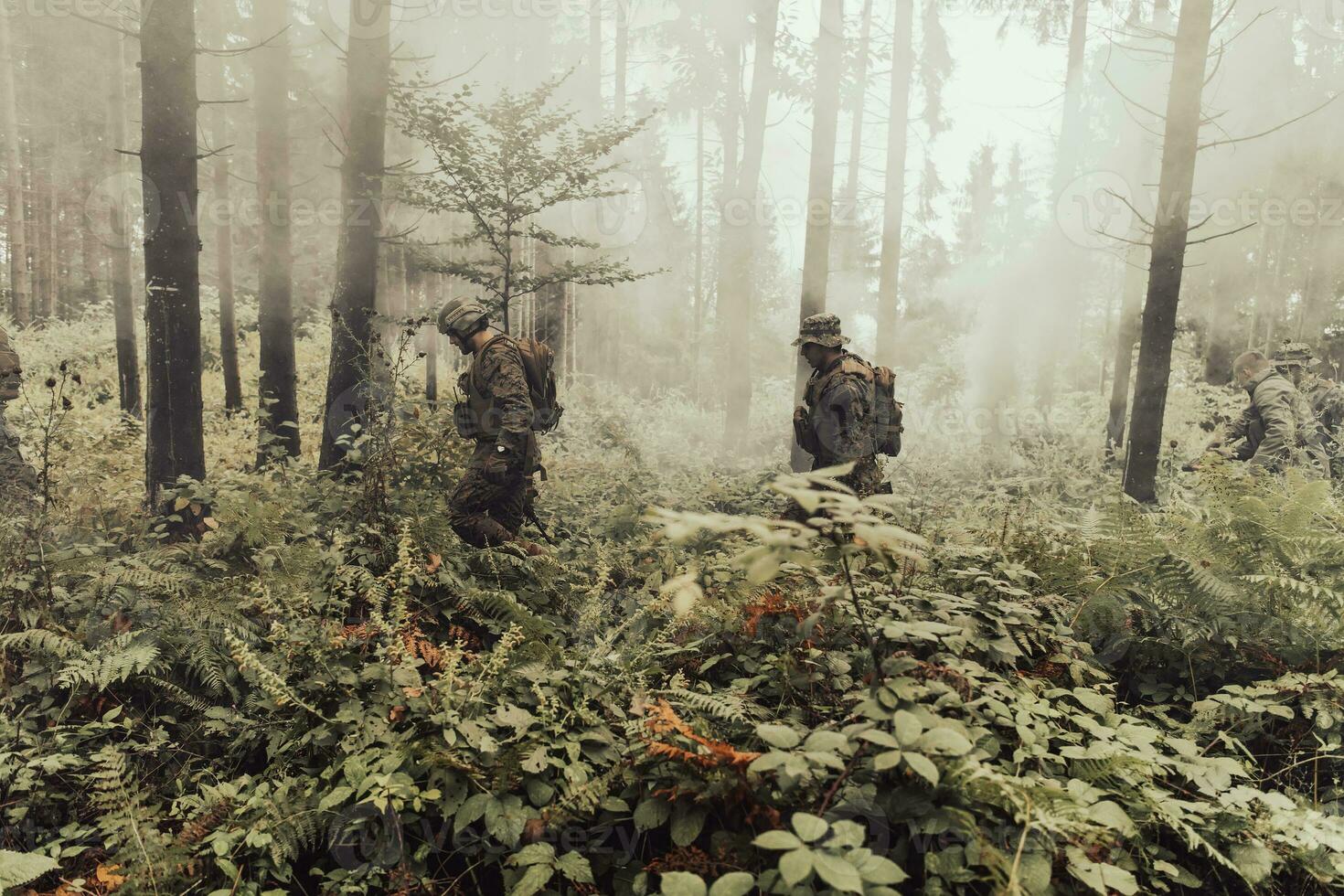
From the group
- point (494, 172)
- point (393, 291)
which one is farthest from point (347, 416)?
point (393, 291)

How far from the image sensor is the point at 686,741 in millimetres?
2322

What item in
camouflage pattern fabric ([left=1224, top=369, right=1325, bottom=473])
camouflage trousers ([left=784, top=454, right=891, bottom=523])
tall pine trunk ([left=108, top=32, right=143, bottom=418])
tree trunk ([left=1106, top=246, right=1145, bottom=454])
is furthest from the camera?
→ tree trunk ([left=1106, top=246, right=1145, bottom=454])

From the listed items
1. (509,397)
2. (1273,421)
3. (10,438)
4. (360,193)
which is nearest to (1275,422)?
(1273,421)

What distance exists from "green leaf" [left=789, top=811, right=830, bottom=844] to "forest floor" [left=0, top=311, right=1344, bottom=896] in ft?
0.06

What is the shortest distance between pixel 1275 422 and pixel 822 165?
7.46 m

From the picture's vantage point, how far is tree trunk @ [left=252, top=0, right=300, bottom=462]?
981 cm

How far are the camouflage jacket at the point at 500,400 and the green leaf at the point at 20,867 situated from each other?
11.3 ft

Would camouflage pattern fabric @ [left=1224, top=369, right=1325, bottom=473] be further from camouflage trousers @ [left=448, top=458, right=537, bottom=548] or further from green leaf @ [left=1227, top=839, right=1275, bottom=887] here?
camouflage trousers @ [left=448, top=458, right=537, bottom=548]

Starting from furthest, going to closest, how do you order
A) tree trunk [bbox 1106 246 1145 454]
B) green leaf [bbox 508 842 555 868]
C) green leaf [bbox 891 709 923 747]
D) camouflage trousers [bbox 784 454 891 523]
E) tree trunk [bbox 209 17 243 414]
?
tree trunk [bbox 1106 246 1145 454], tree trunk [bbox 209 17 243 414], camouflage trousers [bbox 784 454 891 523], green leaf [bbox 508 842 555 868], green leaf [bbox 891 709 923 747]

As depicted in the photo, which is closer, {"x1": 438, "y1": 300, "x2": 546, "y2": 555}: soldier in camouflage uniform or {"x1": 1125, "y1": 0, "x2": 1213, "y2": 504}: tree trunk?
{"x1": 438, "y1": 300, "x2": 546, "y2": 555}: soldier in camouflage uniform

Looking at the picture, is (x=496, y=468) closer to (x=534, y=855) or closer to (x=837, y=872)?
(x=534, y=855)

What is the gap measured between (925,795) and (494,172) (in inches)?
303

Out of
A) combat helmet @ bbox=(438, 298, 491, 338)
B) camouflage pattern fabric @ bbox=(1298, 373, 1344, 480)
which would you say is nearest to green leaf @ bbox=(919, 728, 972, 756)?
combat helmet @ bbox=(438, 298, 491, 338)

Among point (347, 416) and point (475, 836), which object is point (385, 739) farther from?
point (347, 416)
